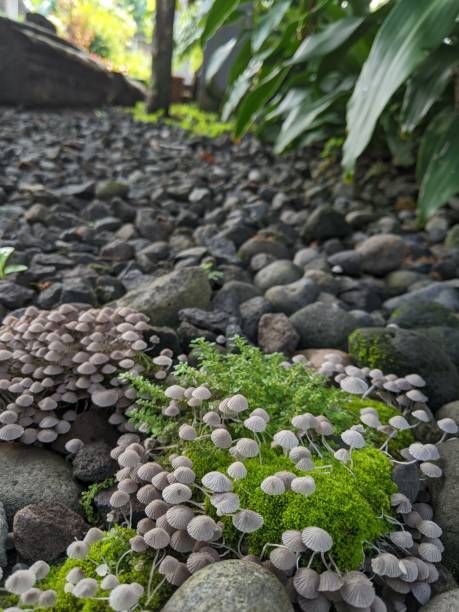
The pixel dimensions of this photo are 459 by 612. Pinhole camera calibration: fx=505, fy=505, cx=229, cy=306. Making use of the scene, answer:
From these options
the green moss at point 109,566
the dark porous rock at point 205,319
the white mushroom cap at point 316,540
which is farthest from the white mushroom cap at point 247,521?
the dark porous rock at point 205,319

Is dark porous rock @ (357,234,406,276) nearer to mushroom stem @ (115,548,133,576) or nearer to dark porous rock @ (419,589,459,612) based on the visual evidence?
dark porous rock @ (419,589,459,612)

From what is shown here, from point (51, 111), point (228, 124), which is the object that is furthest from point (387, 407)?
point (51, 111)

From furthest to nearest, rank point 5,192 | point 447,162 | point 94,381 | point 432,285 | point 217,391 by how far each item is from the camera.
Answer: point 5,192
point 432,285
point 447,162
point 94,381
point 217,391

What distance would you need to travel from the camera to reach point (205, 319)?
225 cm

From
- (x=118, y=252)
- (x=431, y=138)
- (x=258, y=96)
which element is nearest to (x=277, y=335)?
(x=118, y=252)

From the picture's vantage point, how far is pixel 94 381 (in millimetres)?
1731

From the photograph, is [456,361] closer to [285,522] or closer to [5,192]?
[285,522]

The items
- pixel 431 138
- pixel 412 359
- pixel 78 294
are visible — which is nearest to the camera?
pixel 412 359

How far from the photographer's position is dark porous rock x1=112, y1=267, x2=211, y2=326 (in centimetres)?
229

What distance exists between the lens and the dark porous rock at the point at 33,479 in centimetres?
147

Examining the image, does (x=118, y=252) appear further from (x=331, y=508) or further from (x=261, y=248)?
(x=331, y=508)

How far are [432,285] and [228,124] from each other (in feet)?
18.0

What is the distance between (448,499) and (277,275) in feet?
5.45

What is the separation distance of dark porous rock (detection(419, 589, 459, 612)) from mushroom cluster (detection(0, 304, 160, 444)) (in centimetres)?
103
